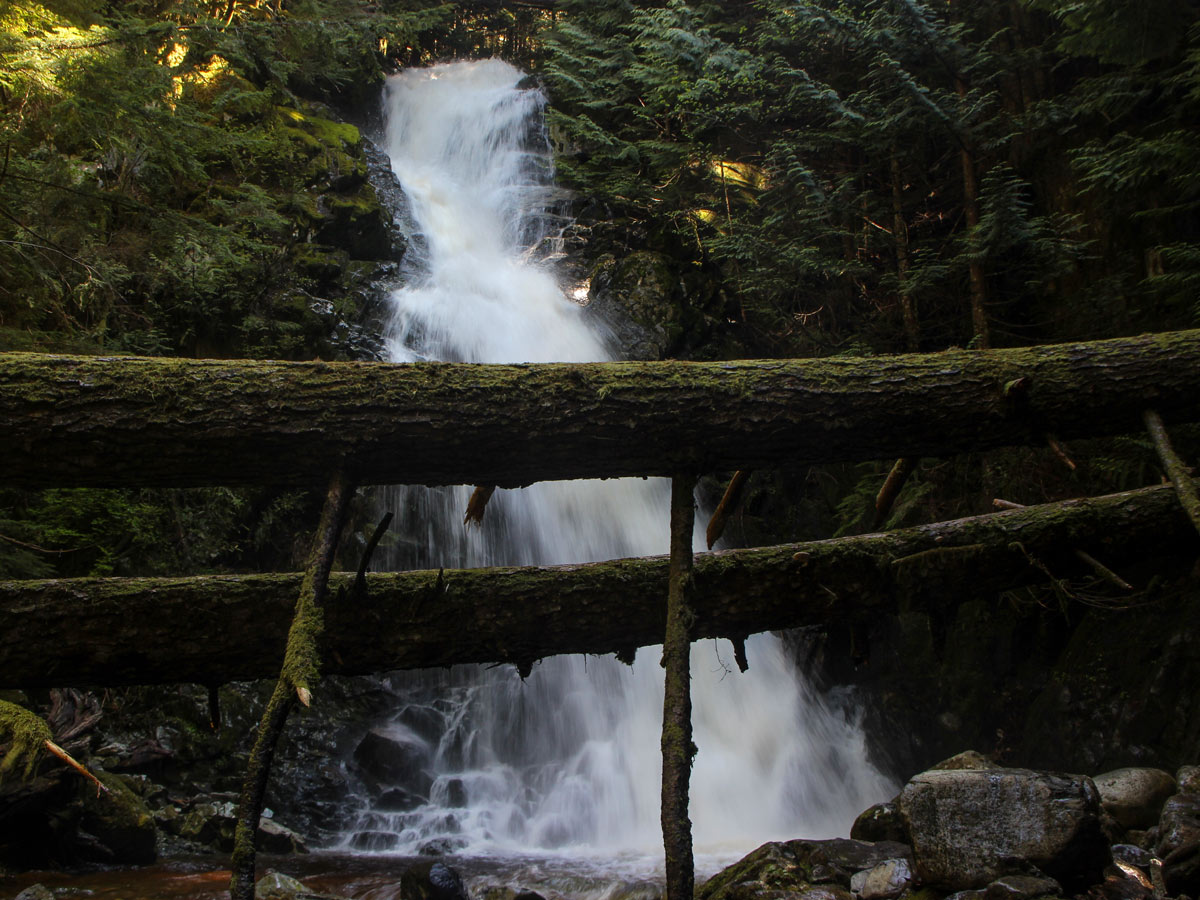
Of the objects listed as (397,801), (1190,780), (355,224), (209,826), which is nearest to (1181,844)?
(1190,780)

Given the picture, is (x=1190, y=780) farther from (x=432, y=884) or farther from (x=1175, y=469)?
(x=432, y=884)

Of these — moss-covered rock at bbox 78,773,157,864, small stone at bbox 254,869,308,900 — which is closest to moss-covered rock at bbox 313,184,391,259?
moss-covered rock at bbox 78,773,157,864

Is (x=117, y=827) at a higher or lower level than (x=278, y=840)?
higher

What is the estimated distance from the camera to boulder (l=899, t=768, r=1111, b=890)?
3.97 meters

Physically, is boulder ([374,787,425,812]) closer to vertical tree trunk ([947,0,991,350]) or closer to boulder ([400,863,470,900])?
boulder ([400,863,470,900])

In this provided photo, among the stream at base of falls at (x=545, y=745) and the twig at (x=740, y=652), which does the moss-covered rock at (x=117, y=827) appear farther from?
the twig at (x=740, y=652)

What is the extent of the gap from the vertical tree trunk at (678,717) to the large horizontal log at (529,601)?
1034 millimetres

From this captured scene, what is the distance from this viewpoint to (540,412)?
308 cm

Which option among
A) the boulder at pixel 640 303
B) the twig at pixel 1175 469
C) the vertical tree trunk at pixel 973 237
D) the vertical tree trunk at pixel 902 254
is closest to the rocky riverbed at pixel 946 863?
the twig at pixel 1175 469

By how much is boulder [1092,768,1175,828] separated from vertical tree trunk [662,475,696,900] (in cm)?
419

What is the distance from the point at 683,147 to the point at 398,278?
227 inches

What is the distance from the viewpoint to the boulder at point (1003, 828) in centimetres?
397

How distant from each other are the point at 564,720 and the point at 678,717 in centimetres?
738

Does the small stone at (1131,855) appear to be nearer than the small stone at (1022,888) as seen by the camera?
No
